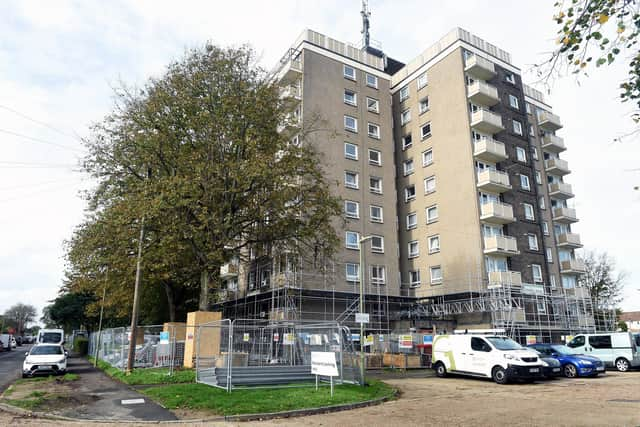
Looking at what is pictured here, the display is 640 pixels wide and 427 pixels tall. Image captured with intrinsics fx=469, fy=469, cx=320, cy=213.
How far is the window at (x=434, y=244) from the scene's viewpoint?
3620cm

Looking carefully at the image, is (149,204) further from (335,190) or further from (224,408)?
(335,190)

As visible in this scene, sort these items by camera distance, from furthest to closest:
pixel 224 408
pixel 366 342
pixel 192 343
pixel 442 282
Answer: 1. pixel 442 282
2. pixel 366 342
3. pixel 192 343
4. pixel 224 408

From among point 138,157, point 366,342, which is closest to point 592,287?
point 366,342

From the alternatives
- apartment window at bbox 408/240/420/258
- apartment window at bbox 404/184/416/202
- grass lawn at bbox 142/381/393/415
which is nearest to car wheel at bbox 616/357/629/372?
apartment window at bbox 408/240/420/258

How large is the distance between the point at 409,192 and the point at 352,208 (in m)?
6.99

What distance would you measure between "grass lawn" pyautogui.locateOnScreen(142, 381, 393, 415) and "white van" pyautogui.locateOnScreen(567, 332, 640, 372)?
16174mm

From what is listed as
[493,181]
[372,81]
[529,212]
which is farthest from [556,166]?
[372,81]

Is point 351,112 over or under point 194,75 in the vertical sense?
over

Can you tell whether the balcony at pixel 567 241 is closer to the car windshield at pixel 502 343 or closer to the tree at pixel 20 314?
the car windshield at pixel 502 343

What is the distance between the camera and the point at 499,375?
18.0 meters

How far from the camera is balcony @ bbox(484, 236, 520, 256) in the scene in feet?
108

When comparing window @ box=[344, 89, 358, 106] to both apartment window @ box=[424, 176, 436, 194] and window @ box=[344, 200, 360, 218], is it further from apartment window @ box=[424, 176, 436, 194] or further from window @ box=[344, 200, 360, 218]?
window @ box=[344, 200, 360, 218]

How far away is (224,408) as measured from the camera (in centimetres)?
1123

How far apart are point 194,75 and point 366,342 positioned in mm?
17212
